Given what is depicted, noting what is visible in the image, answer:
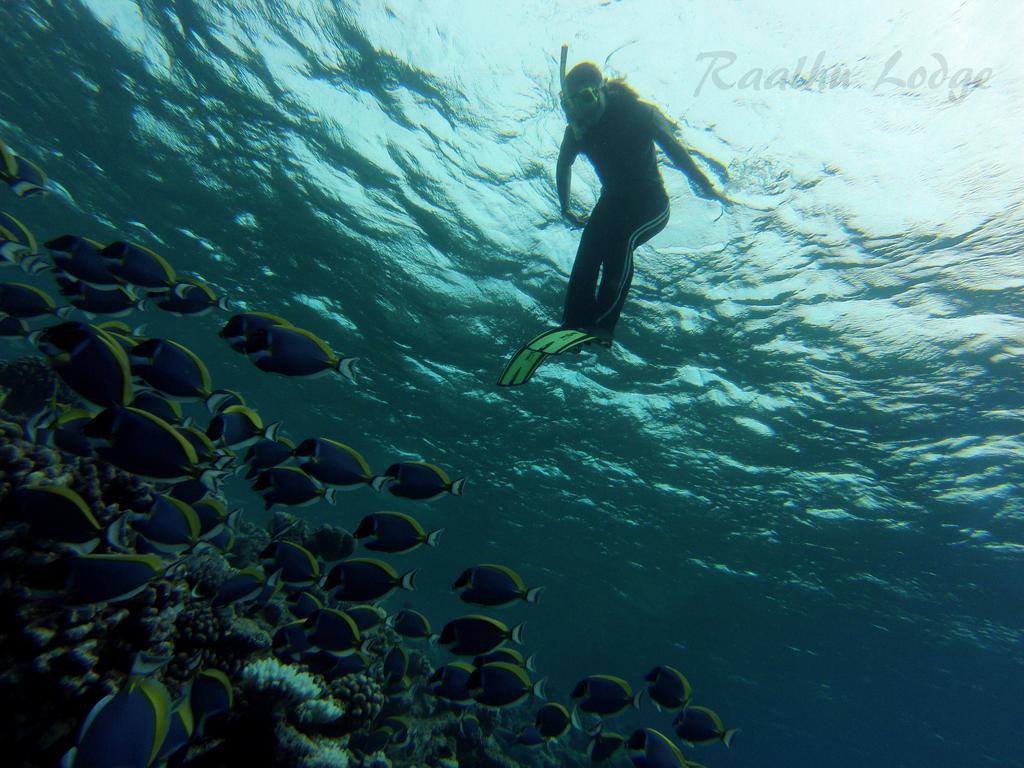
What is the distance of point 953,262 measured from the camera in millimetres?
9195

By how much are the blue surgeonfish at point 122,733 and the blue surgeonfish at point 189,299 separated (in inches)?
117

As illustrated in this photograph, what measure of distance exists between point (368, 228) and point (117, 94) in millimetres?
7391

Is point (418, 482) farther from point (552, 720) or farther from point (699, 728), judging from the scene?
point (699, 728)

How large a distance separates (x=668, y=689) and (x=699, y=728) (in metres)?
0.83

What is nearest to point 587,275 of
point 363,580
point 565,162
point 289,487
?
point 565,162

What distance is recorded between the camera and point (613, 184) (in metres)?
6.18

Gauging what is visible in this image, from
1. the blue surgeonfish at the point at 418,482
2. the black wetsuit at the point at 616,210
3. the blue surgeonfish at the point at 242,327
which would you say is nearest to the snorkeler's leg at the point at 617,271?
the black wetsuit at the point at 616,210

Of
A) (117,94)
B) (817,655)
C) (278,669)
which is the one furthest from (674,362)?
(817,655)

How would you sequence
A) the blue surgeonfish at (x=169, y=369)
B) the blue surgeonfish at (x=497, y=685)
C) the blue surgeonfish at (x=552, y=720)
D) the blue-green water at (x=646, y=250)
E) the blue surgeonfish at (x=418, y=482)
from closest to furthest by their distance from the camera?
the blue surgeonfish at (x=169, y=369), the blue surgeonfish at (x=418, y=482), the blue surgeonfish at (x=497, y=685), the blue surgeonfish at (x=552, y=720), the blue-green water at (x=646, y=250)

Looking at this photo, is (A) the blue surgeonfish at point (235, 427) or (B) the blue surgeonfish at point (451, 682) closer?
(A) the blue surgeonfish at point (235, 427)

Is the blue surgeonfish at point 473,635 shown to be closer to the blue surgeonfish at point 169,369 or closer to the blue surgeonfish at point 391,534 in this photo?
the blue surgeonfish at point 391,534

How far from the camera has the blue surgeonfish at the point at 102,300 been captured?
4.54 m

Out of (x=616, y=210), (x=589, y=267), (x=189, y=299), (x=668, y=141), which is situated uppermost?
(x=668, y=141)

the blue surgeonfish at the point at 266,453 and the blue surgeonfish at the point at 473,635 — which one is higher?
the blue surgeonfish at the point at 266,453
